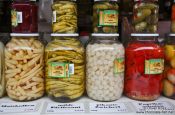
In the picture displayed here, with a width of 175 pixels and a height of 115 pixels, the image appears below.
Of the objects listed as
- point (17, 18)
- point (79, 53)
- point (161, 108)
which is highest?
point (17, 18)

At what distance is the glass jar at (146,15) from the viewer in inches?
29.1

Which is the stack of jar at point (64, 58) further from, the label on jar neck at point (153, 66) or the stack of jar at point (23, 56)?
the label on jar neck at point (153, 66)

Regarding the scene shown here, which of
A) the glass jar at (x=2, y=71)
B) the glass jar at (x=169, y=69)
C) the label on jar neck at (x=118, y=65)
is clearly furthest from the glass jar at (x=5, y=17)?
the glass jar at (x=169, y=69)

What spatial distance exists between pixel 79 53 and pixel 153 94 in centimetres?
26

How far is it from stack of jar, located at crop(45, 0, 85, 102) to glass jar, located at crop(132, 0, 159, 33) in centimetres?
19

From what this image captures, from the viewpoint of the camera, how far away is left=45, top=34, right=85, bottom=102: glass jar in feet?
2.33

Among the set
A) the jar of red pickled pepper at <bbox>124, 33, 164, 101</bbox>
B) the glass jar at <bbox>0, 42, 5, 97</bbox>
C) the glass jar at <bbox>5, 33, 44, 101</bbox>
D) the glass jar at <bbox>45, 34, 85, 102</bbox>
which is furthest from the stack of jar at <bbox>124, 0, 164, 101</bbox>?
the glass jar at <bbox>0, 42, 5, 97</bbox>

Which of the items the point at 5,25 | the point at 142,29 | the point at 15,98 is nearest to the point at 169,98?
the point at 142,29

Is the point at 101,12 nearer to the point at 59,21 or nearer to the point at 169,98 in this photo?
the point at 59,21

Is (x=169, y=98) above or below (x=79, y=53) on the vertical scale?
below

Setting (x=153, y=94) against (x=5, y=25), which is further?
(x=5, y=25)

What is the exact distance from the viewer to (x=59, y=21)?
0.72 metres

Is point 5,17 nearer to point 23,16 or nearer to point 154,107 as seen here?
point 23,16

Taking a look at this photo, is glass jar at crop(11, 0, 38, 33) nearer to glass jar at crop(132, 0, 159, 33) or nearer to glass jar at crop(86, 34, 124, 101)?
glass jar at crop(86, 34, 124, 101)
